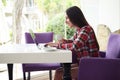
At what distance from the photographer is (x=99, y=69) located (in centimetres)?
206

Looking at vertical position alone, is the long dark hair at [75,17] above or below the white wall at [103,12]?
below

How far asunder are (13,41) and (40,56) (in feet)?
7.24

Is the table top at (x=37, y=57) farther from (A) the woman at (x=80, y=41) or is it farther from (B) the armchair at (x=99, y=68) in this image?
(B) the armchair at (x=99, y=68)

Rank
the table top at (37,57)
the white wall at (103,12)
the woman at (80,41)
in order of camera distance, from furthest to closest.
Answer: the white wall at (103,12), the woman at (80,41), the table top at (37,57)

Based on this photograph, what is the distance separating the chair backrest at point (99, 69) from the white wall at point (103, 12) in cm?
249

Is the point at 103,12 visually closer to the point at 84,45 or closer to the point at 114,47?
the point at 114,47

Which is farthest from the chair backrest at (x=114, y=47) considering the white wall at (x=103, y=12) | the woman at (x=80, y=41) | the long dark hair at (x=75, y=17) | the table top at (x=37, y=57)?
the white wall at (x=103, y=12)

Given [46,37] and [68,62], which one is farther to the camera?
[46,37]

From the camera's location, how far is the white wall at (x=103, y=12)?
14.6ft

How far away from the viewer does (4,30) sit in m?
4.44

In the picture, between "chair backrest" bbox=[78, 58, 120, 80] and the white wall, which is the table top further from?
the white wall

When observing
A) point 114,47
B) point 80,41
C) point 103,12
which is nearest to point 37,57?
point 80,41

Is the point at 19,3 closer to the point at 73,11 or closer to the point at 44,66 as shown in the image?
the point at 44,66

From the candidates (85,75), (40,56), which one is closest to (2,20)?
(40,56)
